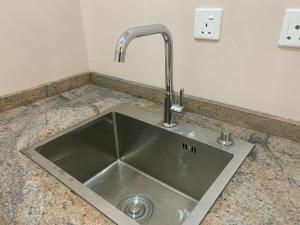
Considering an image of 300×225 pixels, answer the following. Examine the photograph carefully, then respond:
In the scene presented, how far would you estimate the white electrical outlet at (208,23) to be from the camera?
31.7 inches

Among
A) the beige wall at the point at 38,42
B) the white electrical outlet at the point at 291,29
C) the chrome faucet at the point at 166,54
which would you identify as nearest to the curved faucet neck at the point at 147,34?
the chrome faucet at the point at 166,54

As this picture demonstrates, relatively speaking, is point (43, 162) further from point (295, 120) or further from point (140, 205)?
point (295, 120)

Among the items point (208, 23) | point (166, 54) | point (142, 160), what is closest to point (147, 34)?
point (166, 54)

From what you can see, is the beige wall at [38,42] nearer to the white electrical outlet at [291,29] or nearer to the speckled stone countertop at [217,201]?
the speckled stone countertop at [217,201]

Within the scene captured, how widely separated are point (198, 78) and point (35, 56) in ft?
2.35

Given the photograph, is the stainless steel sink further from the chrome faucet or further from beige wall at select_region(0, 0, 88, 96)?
beige wall at select_region(0, 0, 88, 96)

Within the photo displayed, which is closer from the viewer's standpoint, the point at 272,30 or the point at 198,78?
the point at 272,30

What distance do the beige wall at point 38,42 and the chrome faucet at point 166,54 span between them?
60 cm

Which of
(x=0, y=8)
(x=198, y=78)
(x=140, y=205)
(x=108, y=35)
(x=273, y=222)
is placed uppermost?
(x=0, y=8)

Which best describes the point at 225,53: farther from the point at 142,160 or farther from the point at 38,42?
the point at 38,42

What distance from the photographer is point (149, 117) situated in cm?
99

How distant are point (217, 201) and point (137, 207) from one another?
1.32 ft

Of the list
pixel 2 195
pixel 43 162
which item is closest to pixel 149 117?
pixel 43 162

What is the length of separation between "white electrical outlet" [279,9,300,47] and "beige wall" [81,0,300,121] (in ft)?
0.07
